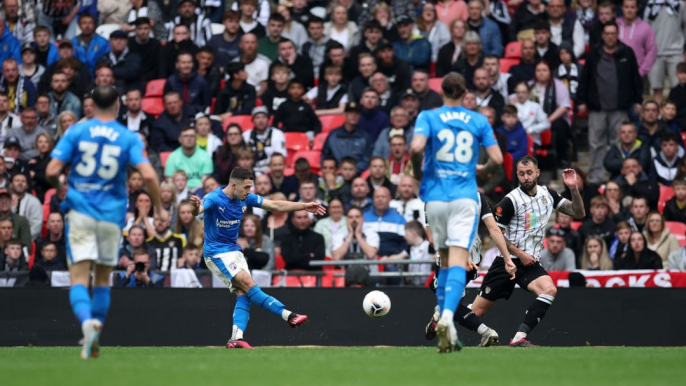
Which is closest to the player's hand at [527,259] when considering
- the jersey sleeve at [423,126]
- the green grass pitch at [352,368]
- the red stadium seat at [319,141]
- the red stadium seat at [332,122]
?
the green grass pitch at [352,368]

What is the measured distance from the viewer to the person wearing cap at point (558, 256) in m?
16.5

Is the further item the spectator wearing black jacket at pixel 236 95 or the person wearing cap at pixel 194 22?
the person wearing cap at pixel 194 22

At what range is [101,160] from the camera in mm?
9961

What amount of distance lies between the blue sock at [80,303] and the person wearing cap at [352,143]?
981 cm

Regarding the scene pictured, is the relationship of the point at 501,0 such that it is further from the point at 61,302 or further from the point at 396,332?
the point at 61,302

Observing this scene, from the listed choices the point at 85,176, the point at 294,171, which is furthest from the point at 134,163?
the point at 294,171

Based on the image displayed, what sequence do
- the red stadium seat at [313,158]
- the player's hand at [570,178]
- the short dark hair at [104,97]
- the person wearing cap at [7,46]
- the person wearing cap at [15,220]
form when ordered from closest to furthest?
the short dark hair at [104,97] → the player's hand at [570,178] → the person wearing cap at [15,220] → the red stadium seat at [313,158] → the person wearing cap at [7,46]

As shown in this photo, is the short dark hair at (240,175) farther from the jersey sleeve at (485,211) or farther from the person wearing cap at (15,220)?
the person wearing cap at (15,220)

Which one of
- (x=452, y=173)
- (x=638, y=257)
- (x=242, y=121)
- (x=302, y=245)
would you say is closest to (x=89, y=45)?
(x=242, y=121)

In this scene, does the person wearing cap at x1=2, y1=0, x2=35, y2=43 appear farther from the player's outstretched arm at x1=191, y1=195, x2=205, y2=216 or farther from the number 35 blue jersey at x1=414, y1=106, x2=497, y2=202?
the number 35 blue jersey at x1=414, y1=106, x2=497, y2=202

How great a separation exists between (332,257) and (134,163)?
7.64 meters

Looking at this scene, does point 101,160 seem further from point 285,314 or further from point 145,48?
point 145,48

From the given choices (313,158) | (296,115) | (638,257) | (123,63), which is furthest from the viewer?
(123,63)

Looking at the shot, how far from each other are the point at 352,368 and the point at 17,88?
13900mm
